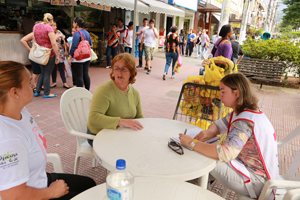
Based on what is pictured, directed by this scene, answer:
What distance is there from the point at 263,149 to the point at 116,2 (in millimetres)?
6898

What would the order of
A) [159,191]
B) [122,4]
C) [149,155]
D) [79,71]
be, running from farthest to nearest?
1. [122,4]
2. [79,71]
3. [149,155]
4. [159,191]

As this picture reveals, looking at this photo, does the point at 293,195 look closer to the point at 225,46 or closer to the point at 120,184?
the point at 120,184

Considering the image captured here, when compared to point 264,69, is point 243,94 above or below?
above

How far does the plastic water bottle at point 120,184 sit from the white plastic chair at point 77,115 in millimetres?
1008

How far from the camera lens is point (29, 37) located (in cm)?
501

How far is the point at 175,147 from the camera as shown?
1.76m

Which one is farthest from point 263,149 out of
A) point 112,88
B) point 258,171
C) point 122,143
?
point 112,88

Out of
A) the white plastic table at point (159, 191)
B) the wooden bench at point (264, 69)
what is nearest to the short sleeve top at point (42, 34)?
the white plastic table at point (159, 191)

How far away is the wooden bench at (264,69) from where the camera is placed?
7.82 meters

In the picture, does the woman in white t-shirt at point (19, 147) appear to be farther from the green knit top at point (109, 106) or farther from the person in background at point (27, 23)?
the person in background at point (27, 23)

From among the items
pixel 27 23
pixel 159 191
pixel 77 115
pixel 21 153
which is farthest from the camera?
pixel 27 23

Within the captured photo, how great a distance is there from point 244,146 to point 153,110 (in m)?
3.31

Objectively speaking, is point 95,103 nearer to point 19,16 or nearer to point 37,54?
point 37,54

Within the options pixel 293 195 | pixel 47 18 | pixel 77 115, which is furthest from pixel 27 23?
pixel 293 195
